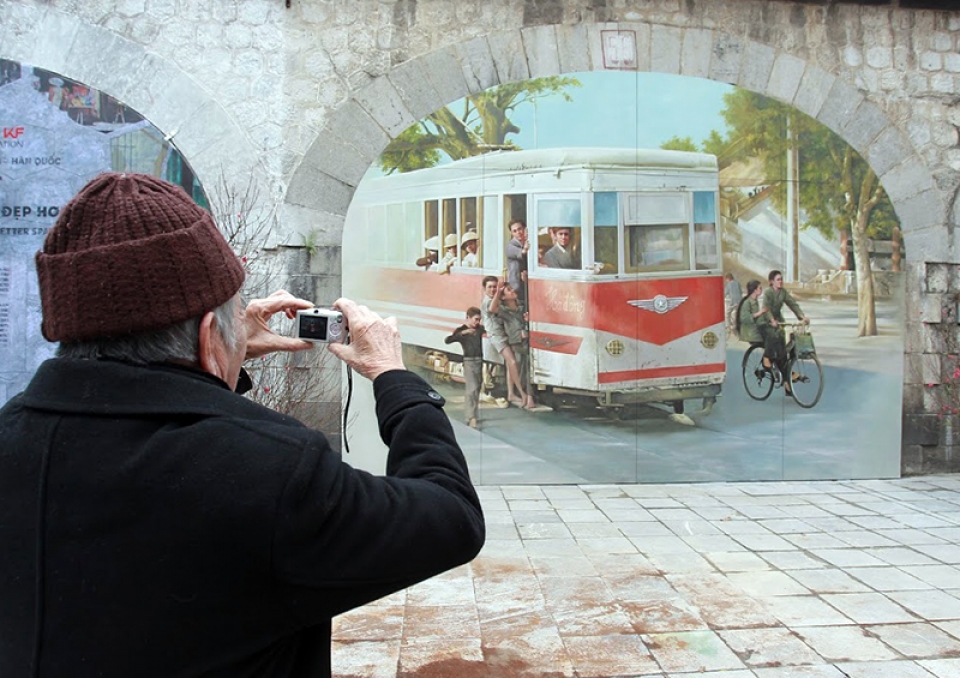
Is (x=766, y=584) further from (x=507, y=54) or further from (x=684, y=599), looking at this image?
(x=507, y=54)

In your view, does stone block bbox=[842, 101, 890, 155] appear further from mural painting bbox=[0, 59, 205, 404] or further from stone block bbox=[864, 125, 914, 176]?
mural painting bbox=[0, 59, 205, 404]

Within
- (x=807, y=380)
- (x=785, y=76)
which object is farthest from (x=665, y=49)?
(x=807, y=380)

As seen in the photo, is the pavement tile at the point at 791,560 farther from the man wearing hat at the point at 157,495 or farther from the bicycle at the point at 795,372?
the man wearing hat at the point at 157,495

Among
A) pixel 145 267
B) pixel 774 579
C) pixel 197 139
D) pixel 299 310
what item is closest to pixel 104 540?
pixel 145 267

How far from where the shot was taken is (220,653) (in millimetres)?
1119

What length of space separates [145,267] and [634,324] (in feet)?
23.2

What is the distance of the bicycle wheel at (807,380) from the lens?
322 inches

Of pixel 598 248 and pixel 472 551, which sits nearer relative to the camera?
pixel 472 551

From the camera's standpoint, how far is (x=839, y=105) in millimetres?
8117

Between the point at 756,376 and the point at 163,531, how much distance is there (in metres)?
7.77

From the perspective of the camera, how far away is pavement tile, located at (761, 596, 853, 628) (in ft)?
14.3

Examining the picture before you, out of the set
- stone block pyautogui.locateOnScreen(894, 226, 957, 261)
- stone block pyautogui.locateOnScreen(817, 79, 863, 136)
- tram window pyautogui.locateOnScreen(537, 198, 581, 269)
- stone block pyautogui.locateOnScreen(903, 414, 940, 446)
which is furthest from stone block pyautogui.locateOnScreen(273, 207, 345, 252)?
stone block pyautogui.locateOnScreen(903, 414, 940, 446)

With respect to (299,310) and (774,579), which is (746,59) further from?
(299,310)

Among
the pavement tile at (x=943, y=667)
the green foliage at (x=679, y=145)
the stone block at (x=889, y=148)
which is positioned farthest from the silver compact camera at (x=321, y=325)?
the stone block at (x=889, y=148)
